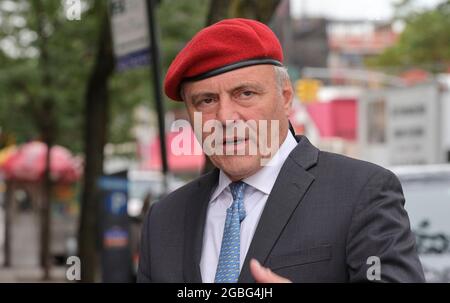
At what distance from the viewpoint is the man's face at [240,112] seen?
95.2 inches

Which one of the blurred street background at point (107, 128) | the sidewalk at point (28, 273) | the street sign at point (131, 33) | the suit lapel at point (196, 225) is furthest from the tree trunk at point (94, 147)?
the suit lapel at point (196, 225)

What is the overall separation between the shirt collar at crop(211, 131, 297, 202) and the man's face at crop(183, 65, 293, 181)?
0.02 m

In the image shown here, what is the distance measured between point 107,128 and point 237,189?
43.6 ft

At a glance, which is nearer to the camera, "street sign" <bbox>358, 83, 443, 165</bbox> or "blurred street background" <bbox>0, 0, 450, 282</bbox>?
"blurred street background" <bbox>0, 0, 450, 282</bbox>

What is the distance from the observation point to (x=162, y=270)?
2.57m

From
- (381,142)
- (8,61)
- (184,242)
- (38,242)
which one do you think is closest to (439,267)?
(184,242)

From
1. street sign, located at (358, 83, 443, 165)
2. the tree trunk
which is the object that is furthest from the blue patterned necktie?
street sign, located at (358, 83, 443, 165)

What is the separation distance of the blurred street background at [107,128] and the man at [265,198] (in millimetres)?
883

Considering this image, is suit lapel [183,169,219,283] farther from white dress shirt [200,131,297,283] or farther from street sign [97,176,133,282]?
street sign [97,176,133,282]

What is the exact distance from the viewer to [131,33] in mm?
7758

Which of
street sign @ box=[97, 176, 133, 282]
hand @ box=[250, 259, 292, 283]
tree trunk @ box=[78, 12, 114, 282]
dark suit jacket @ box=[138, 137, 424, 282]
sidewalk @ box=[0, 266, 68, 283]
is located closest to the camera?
hand @ box=[250, 259, 292, 283]

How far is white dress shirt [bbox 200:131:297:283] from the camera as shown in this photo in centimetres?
243

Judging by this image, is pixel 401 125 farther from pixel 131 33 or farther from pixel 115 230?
pixel 131 33

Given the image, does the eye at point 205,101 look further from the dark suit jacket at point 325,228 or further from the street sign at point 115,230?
the street sign at point 115,230
